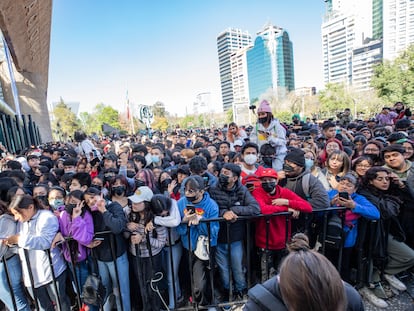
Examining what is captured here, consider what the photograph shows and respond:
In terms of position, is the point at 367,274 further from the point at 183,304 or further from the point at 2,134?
the point at 2,134

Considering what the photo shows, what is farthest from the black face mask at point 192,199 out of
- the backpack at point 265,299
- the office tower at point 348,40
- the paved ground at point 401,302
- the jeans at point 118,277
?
the office tower at point 348,40

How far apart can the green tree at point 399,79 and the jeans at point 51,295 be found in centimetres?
2511

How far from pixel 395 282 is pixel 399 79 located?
23.0m

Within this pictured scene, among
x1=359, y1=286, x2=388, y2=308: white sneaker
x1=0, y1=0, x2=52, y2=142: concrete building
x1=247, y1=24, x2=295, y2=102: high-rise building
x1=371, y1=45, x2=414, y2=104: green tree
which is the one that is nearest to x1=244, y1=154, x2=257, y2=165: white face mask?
x1=359, y1=286, x2=388, y2=308: white sneaker

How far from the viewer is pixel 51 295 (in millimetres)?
2709

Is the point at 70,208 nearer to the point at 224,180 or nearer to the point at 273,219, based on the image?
the point at 224,180

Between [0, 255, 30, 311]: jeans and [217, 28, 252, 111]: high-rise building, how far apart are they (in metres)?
Answer: 127

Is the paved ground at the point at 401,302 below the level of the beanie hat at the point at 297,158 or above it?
below

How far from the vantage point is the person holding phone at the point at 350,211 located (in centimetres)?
265

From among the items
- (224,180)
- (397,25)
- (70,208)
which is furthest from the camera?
(397,25)

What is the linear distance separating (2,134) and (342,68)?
141 meters

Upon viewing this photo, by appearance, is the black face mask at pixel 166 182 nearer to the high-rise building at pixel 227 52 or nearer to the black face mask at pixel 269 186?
the black face mask at pixel 269 186

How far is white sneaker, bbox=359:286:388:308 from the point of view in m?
A: 2.71

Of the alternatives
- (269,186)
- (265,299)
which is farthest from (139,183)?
(265,299)
